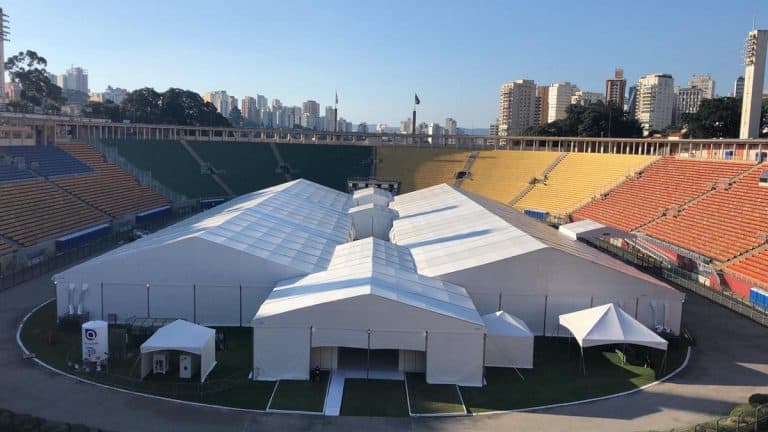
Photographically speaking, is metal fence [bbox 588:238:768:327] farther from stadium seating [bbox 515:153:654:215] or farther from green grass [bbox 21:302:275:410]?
green grass [bbox 21:302:275:410]

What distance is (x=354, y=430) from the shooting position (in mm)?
13359

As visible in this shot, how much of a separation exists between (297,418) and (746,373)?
12.8 meters

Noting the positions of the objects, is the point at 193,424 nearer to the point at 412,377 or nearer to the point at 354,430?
the point at 354,430

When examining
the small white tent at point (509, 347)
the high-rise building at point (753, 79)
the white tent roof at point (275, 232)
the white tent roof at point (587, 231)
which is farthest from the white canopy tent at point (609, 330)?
the high-rise building at point (753, 79)

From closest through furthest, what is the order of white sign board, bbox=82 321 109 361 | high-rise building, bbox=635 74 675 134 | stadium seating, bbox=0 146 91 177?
white sign board, bbox=82 321 109 361 → stadium seating, bbox=0 146 91 177 → high-rise building, bbox=635 74 675 134

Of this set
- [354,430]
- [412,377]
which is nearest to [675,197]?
[412,377]

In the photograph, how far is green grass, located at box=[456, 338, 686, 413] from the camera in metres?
15.2

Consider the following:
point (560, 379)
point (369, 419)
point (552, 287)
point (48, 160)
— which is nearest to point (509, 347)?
point (560, 379)

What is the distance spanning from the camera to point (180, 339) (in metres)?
16.0

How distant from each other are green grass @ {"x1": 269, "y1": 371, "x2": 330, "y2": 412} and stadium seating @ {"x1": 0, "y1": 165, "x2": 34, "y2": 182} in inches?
1067

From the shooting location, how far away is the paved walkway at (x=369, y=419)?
13.6m

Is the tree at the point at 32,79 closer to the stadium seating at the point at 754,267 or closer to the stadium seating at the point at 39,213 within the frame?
the stadium seating at the point at 39,213

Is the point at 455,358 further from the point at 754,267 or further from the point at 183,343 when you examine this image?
the point at 754,267

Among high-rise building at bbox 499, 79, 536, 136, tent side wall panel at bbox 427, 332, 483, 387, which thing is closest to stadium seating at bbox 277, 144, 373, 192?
tent side wall panel at bbox 427, 332, 483, 387
